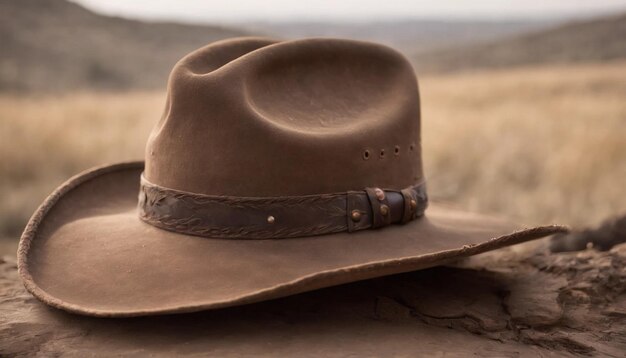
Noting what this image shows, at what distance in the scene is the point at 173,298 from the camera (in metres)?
2.05

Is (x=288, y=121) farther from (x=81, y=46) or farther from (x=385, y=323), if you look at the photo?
(x=81, y=46)

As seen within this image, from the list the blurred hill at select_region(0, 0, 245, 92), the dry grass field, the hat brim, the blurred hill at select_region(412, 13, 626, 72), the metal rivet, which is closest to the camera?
the hat brim

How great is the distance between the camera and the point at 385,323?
7.43ft

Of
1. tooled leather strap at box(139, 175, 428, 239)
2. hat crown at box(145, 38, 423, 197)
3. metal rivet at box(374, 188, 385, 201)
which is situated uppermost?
hat crown at box(145, 38, 423, 197)

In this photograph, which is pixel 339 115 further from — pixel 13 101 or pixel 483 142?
pixel 13 101

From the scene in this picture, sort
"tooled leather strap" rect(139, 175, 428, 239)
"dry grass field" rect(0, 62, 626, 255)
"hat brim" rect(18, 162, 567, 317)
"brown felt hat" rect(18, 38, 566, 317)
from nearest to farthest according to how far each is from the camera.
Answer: "hat brim" rect(18, 162, 567, 317)
"brown felt hat" rect(18, 38, 566, 317)
"tooled leather strap" rect(139, 175, 428, 239)
"dry grass field" rect(0, 62, 626, 255)

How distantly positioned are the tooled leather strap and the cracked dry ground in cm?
30

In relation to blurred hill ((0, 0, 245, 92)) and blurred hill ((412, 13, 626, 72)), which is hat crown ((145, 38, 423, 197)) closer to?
blurred hill ((0, 0, 245, 92))

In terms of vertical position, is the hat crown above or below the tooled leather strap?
above

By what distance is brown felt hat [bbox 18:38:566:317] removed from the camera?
84.1 inches

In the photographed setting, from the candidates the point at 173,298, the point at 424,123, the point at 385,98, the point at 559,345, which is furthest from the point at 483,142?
the point at 173,298

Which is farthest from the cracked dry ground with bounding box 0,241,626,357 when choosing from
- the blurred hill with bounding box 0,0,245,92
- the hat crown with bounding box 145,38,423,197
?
the blurred hill with bounding box 0,0,245,92

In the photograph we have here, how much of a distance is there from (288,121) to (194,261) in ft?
2.13

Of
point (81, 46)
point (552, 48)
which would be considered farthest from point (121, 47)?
point (552, 48)
